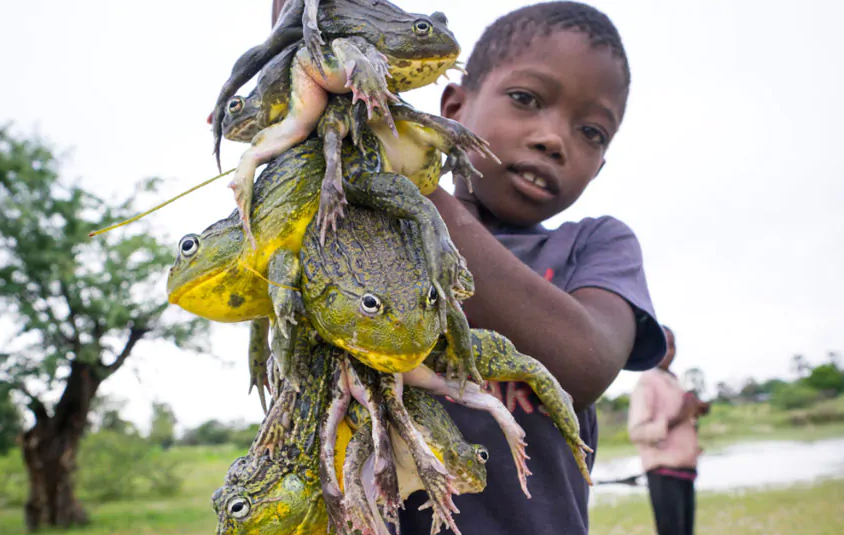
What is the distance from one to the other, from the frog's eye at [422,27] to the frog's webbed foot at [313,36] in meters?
0.13

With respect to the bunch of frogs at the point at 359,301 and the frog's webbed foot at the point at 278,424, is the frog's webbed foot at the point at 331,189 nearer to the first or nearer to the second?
the bunch of frogs at the point at 359,301

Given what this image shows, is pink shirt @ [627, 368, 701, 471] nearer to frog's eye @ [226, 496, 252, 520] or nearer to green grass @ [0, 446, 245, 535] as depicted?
frog's eye @ [226, 496, 252, 520]

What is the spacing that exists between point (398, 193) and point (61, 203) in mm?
20809

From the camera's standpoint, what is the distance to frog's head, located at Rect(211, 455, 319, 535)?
34.4 inches

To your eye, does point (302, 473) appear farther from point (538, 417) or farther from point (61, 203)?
point (61, 203)

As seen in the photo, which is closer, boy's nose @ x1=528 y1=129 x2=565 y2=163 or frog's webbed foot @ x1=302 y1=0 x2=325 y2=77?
frog's webbed foot @ x1=302 y1=0 x2=325 y2=77

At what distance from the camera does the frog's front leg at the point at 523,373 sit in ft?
3.25

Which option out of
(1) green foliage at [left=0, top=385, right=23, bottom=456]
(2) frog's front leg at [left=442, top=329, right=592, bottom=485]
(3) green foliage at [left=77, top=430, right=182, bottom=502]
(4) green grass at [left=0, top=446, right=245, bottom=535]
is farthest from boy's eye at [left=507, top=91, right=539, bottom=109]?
(3) green foliage at [left=77, top=430, right=182, bottom=502]

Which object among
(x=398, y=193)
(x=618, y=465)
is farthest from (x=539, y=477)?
(x=618, y=465)

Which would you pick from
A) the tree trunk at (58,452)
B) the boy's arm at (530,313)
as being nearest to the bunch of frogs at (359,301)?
the boy's arm at (530,313)

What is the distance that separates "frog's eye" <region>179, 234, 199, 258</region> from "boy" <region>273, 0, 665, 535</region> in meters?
0.53

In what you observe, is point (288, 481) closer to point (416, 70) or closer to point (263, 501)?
point (263, 501)

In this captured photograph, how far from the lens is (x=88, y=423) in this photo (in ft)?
61.3

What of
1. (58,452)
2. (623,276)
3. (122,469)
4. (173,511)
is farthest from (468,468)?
(122,469)
